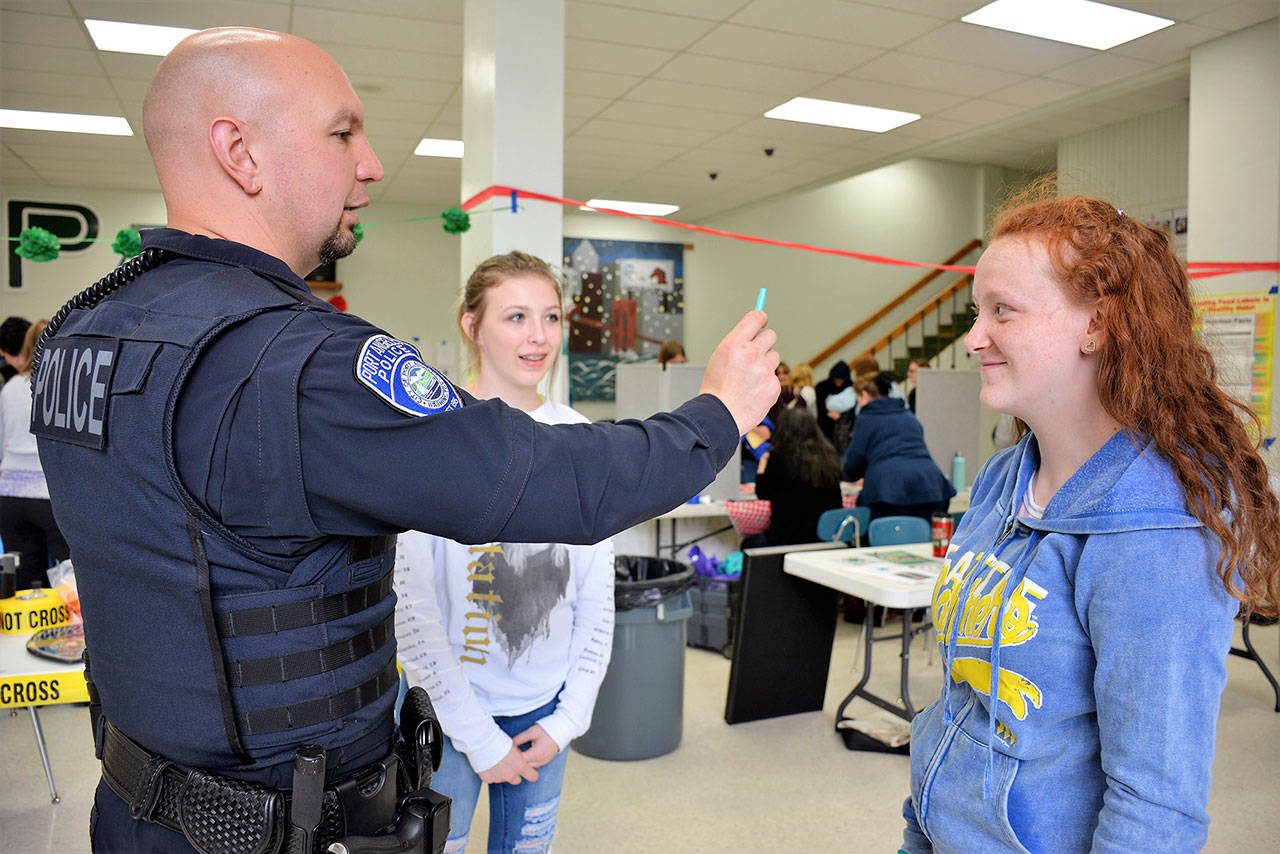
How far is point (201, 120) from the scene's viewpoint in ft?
3.18

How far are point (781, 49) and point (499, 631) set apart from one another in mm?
4489

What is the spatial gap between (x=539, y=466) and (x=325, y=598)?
0.93 ft

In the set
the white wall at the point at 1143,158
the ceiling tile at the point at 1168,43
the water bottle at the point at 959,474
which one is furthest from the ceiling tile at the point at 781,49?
the water bottle at the point at 959,474

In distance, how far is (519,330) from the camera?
1.77 meters

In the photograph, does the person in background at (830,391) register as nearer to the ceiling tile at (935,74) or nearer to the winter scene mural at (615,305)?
the ceiling tile at (935,74)

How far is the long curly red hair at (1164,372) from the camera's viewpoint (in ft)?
3.39

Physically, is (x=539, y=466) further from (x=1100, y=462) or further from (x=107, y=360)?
(x=1100, y=462)

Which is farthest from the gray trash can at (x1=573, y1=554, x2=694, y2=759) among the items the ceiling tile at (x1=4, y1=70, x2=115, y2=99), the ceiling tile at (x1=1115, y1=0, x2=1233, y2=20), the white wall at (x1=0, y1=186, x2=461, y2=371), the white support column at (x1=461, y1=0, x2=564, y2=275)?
the white wall at (x1=0, y1=186, x2=461, y2=371)

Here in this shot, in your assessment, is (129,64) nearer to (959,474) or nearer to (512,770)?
(512,770)

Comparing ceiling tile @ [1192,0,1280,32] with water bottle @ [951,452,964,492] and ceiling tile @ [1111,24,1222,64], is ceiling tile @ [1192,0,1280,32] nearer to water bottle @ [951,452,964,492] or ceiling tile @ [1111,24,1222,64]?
ceiling tile @ [1111,24,1222,64]

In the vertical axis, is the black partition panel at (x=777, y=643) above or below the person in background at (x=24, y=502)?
below

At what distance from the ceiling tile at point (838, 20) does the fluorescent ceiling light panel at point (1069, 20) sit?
1.03ft

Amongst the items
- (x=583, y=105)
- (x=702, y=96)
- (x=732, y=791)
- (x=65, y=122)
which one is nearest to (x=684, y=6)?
(x=702, y=96)

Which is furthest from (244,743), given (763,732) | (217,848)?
(763,732)
